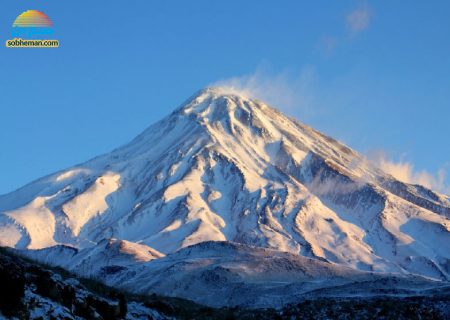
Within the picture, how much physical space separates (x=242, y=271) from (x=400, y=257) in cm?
9026

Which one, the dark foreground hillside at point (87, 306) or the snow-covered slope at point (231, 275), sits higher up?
the snow-covered slope at point (231, 275)

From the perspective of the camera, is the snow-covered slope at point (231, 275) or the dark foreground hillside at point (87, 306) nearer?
the dark foreground hillside at point (87, 306)

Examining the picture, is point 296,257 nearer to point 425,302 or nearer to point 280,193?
point 425,302

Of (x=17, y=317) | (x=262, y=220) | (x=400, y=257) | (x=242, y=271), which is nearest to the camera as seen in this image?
(x=17, y=317)

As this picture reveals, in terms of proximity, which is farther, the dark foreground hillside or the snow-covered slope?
the snow-covered slope

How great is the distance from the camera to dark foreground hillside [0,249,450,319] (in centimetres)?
1453

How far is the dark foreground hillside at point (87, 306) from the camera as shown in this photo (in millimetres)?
14531

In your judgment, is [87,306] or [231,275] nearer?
[87,306]

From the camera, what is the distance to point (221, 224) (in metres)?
177

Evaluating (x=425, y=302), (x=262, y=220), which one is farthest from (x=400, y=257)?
(x=425, y=302)

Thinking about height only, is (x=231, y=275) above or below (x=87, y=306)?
above

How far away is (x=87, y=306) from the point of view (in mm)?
17172

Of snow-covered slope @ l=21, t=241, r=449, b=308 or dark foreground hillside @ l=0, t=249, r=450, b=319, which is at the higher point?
snow-covered slope @ l=21, t=241, r=449, b=308

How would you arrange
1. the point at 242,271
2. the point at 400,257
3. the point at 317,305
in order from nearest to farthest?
the point at 317,305, the point at 242,271, the point at 400,257
